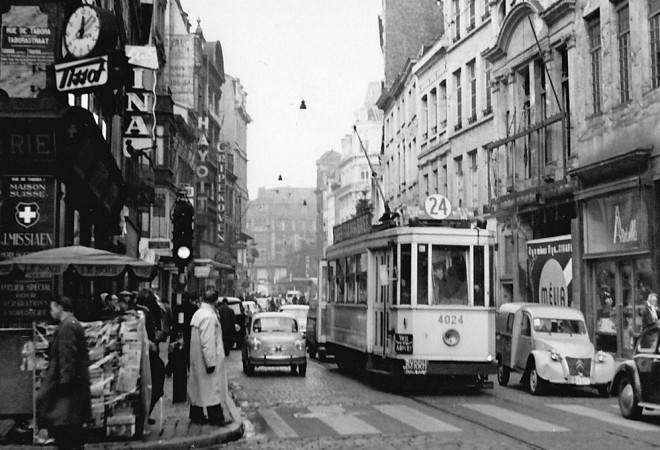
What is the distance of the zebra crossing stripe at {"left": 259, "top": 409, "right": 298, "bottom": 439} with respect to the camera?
1263 centimetres

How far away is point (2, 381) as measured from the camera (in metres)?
11.6

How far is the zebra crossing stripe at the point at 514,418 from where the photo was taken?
13.0 meters

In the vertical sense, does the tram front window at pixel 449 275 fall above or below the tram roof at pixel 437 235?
below

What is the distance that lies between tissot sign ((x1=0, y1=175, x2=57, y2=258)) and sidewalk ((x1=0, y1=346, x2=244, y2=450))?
380cm

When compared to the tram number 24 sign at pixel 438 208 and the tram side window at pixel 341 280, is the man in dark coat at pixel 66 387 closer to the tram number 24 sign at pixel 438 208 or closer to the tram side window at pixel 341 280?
the tram number 24 sign at pixel 438 208

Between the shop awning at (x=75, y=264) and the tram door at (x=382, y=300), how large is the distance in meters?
6.56

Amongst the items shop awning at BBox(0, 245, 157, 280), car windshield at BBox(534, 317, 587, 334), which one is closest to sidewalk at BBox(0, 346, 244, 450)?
shop awning at BBox(0, 245, 157, 280)

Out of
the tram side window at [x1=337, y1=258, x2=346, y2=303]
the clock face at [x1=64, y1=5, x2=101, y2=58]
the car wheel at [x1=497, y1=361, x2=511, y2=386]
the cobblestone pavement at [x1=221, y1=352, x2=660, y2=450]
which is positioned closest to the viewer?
the cobblestone pavement at [x1=221, y1=352, x2=660, y2=450]

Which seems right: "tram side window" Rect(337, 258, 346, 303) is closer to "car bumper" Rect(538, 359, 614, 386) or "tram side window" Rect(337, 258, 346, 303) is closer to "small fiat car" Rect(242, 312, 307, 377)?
"small fiat car" Rect(242, 312, 307, 377)

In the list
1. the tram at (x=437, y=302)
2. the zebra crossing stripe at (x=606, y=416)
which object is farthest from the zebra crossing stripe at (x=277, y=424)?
the zebra crossing stripe at (x=606, y=416)

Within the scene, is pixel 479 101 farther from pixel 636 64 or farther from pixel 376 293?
pixel 376 293

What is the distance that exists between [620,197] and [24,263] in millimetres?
18411

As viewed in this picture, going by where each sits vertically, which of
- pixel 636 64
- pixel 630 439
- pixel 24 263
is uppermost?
pixel 636 64

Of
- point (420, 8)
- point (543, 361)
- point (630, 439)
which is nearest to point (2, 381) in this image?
point (630, 439)
